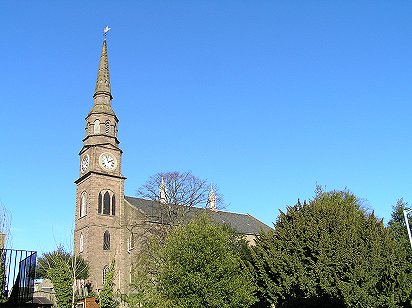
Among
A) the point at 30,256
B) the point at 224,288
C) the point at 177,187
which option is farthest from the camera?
the point at 177,187

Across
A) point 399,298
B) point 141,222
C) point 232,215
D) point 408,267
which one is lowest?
point 399,298

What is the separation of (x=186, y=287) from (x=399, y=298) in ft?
36.5

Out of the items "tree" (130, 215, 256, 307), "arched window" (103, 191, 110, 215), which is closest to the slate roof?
"arched window" (103, 191, 110, 215)

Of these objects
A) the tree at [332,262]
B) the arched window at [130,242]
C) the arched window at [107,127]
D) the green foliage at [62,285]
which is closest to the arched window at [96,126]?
the arched window at [107,127]

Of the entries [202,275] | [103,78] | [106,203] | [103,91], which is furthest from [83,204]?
[202,275]

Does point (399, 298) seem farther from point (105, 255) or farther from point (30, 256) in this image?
point (105, 255)

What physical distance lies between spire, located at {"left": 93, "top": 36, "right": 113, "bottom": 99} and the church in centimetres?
10

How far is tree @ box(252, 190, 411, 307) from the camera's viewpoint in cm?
2294

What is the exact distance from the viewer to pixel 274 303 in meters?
25.8

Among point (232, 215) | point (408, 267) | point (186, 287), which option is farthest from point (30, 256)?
point (232, 215)

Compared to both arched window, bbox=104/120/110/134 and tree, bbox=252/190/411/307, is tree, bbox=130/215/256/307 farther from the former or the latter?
arched window, bbox=104/120/110/134

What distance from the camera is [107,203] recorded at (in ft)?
179

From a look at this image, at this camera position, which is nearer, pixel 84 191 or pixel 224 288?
pixel 224 288

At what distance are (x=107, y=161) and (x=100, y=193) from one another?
4.23 metres
